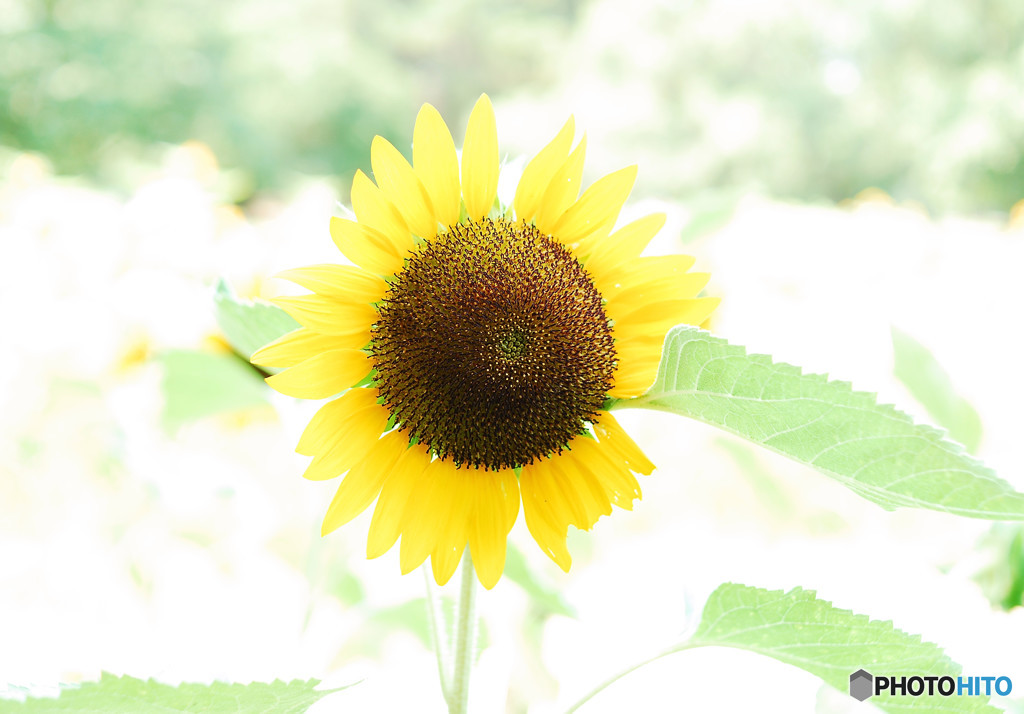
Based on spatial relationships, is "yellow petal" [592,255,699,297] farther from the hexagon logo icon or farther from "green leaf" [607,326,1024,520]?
the hexagon logo icon

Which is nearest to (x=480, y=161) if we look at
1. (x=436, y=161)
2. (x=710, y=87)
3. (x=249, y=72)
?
(x=436, y=161)

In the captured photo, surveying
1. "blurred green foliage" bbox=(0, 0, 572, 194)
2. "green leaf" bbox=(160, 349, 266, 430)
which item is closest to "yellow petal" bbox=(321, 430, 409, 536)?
"green leaf" bbox=(160, 349, 266, 430)

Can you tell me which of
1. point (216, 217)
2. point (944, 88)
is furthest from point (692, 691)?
point (944, 88)

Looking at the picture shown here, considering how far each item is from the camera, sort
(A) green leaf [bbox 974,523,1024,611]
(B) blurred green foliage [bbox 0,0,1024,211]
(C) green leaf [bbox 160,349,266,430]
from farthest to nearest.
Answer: (B) blurred green foliage [bbox 0,0,1024,211], (C) green leaf [bbox 160,349,266,430], (A) green leaf [bbox 974,523,1024,611]

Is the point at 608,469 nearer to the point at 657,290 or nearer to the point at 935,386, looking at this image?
the point at 657,290

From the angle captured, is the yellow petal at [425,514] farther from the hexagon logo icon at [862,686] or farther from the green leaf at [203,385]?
the green leaf at [203,385]
